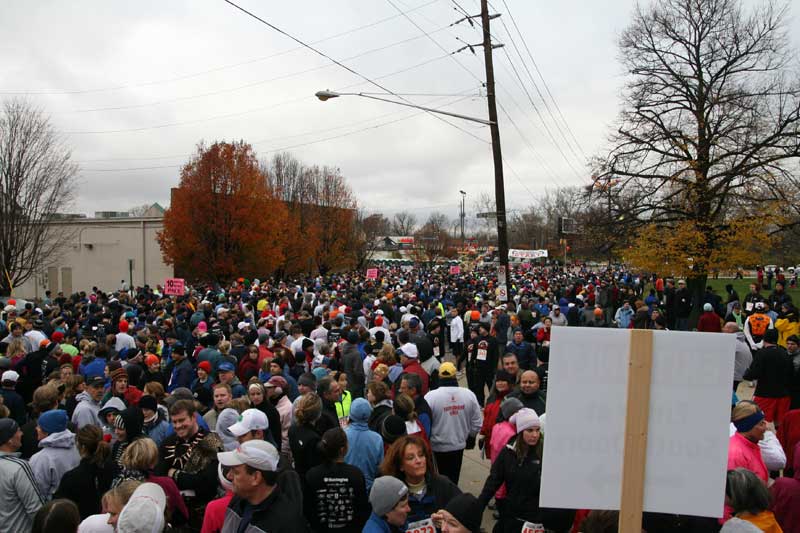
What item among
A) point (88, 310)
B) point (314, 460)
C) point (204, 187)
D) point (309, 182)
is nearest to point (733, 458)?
point (314, 460)

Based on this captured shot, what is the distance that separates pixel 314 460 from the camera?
213 inches

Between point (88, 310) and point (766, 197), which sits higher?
point (766, 197)

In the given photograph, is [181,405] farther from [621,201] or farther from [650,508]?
[621,201]

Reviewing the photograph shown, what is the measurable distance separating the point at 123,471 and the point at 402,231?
115 metres

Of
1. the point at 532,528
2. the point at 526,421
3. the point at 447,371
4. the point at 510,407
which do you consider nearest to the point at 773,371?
the point at 447,371

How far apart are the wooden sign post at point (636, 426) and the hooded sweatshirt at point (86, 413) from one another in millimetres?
6166

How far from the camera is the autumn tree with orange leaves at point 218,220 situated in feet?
110

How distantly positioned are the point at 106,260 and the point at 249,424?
46.4 meters

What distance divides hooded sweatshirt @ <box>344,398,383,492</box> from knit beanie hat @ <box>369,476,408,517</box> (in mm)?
1594

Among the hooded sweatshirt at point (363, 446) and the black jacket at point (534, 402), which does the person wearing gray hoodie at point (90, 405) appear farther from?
the black jacket at point (534, 402)

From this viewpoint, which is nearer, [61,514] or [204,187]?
[61,514]

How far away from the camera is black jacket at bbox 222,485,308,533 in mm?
3590

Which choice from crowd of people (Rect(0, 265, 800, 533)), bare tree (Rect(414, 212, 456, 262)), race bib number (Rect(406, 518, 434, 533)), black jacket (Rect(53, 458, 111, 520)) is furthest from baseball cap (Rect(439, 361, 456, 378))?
bare tree (Rect(414, 212, 456, 262))

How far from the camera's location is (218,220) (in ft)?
111
